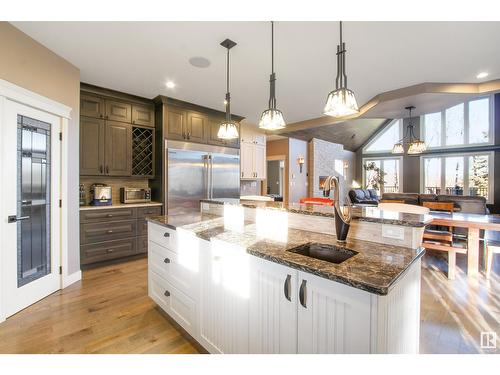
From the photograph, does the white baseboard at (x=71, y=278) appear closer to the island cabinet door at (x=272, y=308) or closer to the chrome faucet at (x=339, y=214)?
the island cabinet door at (x=272, y=308)

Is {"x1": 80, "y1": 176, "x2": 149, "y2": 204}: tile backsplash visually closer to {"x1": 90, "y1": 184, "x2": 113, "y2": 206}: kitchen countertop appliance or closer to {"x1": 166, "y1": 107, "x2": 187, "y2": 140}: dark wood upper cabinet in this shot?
{"x1": 90, "y1": 184, "x2": 113, "y2": 206}: kitchen countertop appliance

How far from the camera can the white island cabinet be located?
95 cm

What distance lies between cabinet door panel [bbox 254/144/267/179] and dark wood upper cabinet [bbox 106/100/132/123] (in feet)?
9.33

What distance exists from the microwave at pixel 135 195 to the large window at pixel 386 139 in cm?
1078

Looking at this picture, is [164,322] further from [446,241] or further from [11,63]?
[446,241]

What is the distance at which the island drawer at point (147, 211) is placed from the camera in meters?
3.55

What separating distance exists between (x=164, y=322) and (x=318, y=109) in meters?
4.24

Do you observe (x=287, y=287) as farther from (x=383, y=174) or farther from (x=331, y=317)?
(x=383, y=174)

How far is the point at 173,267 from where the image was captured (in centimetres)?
192

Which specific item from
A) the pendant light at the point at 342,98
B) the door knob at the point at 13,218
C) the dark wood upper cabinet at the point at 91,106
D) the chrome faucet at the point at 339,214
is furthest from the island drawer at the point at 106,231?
the pendant light at the point at 342,98

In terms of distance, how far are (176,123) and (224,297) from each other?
3.20 metres

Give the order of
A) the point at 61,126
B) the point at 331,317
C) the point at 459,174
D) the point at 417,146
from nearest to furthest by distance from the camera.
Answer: the point at 331,317 < the point at 61,126 < the point at 417,146 < the point at 459,174

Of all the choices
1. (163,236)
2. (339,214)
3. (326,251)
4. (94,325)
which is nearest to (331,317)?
(326,251)
